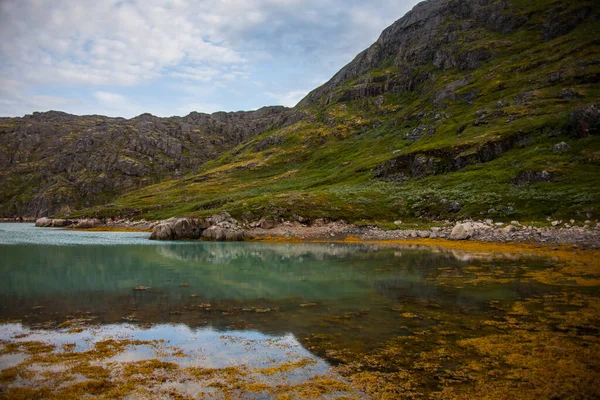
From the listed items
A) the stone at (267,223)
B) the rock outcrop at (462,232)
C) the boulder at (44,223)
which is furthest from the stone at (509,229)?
the boulder at (44,223)

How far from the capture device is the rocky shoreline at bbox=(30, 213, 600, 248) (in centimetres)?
6341

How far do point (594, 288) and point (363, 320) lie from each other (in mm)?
20595

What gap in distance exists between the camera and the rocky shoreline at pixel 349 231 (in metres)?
63.4

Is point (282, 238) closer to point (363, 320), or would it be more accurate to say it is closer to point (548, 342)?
point (363, 320)

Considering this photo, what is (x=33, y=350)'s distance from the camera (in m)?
17.9

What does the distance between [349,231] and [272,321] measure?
70.6m

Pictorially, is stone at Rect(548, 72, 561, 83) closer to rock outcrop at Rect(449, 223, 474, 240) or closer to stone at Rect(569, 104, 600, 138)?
stone at Rect(569, 104, 600, 138)

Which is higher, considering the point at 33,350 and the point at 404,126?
the point at 404,126

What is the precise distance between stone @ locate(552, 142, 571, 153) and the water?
6807cm

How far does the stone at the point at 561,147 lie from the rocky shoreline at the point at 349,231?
127 feet

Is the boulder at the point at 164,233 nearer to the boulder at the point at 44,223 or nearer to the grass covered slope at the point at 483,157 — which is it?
the grass covered slope at the point at 483,157

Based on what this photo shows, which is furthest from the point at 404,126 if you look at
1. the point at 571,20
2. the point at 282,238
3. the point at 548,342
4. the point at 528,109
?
the point at 548,342

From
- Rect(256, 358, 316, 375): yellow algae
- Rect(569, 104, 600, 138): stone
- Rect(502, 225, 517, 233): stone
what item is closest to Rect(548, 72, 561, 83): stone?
Rect(569, 104, 600, 138): stone

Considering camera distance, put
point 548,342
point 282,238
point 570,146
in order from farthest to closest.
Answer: point 570,146 → point 282,238 → point 548,342
